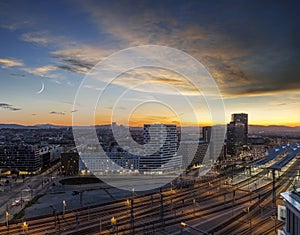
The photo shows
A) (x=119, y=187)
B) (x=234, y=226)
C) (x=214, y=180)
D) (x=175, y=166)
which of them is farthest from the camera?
(x=175, y=166)

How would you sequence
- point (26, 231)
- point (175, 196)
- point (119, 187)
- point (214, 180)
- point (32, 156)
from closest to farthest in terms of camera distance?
point (26, 231) → point (175, 196) → point (119, 187) → point (214, 180) → point (32, 156)

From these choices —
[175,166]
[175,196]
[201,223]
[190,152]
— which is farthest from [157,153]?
[201,223]

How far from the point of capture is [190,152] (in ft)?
98.9

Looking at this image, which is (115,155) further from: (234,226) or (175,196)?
(234,226)

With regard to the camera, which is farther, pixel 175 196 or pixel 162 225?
pixel 175 196

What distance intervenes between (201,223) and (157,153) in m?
15.3

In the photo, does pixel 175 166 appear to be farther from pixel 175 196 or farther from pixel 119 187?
pixel 175 196

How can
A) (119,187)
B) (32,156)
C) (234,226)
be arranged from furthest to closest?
(32,156), (119,187), (234,226)

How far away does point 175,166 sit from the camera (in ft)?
85.9

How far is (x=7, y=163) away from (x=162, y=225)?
66.8 feet

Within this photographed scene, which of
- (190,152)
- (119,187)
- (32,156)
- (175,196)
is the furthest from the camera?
(190,152)

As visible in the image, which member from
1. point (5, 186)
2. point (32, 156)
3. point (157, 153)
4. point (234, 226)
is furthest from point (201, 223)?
point (32, 156)

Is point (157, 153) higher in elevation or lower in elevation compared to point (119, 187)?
higher

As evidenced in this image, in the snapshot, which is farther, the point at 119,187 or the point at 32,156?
the point at 32,156
